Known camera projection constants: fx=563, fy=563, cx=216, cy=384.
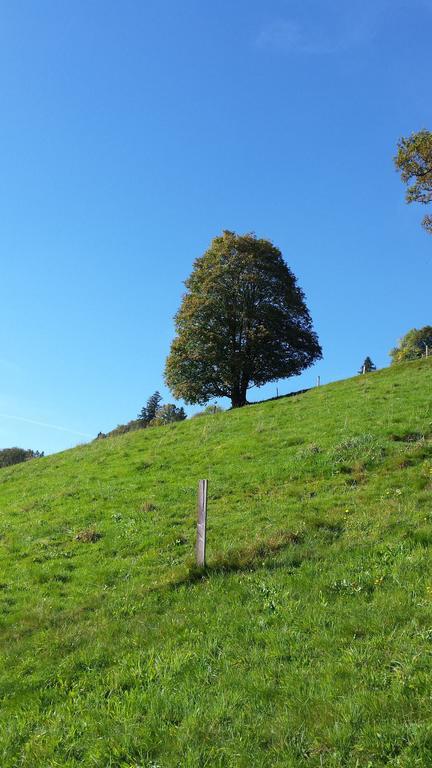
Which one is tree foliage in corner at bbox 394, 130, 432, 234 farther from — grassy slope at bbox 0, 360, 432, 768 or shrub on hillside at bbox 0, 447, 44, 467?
shrub on hillside at bbox 0, 447, 44, 467

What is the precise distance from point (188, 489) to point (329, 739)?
15421 mm

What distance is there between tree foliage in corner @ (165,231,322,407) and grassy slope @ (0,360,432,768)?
34.3 metres

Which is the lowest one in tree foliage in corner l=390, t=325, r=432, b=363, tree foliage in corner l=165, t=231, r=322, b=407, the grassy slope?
the grassy slope

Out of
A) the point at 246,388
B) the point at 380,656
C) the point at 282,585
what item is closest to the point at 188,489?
the point at 282,585

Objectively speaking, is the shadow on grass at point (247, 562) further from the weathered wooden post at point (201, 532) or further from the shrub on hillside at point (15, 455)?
the shrub on hillside at point (15, 455)

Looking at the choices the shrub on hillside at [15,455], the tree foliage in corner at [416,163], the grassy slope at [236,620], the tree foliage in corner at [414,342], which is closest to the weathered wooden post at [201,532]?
the grassy slope at [236,620]

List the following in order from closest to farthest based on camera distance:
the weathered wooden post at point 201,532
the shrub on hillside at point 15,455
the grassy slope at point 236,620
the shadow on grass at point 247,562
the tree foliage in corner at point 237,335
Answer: the grassy slope at point 236,620 < the shadow on grass at point 247,562 < the weathered wooden post at point 201,532 < the tree foliage in corner at point 237,335 < the shrub on hillside at point 15,455

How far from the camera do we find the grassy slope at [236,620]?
660 cm

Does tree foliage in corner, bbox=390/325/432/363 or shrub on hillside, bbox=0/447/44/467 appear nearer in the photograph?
tree foliage in corner, bbox=390/325/432/363

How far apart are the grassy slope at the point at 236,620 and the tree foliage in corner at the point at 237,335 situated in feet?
112

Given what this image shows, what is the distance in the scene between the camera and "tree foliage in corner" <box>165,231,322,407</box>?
56656 mm

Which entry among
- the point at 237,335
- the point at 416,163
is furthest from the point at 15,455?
the point at 416,163

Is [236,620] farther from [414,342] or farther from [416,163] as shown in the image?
[414,342]

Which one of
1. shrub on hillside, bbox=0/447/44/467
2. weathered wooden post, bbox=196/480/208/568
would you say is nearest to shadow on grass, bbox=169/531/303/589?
weathered wooden post, bbox=196/480/208/568
